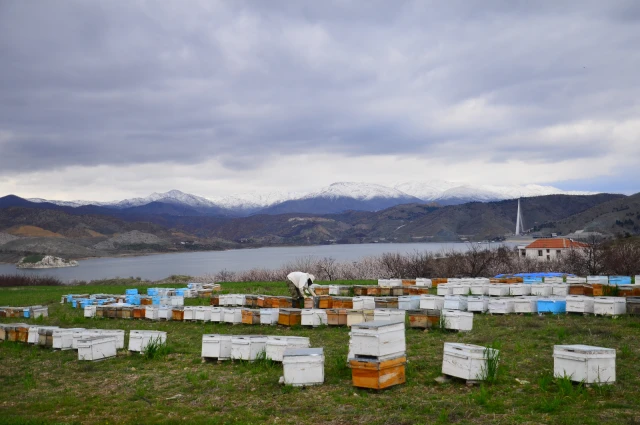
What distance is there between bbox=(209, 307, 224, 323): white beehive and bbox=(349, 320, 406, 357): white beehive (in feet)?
28.8

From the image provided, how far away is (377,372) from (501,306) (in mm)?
8967

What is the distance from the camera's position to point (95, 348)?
12078mm

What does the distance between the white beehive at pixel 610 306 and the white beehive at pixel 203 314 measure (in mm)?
12129

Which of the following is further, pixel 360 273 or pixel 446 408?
pixel 360 273

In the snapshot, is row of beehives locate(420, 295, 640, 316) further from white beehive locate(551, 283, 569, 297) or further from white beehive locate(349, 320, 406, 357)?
white beehive locate(349, 320, 406, 357)

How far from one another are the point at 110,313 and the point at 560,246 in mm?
60554

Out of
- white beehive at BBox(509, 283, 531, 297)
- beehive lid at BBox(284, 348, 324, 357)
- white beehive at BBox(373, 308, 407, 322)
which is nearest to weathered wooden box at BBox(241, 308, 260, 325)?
white beehive at BBox(373, 308, 407, 322)

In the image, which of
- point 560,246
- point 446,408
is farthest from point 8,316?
point 560,246

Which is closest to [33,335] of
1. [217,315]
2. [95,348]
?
[95,348]

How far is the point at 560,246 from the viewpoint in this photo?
216 feet

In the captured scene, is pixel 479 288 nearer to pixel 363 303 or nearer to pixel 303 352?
pixel 363 303

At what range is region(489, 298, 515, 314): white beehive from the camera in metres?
16.2

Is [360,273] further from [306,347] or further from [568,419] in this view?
[568,419]

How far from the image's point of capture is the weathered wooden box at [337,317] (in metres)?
14.8
